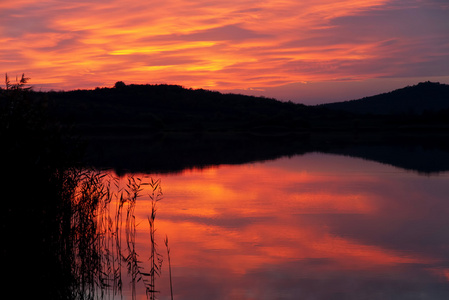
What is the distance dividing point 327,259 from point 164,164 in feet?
61.8

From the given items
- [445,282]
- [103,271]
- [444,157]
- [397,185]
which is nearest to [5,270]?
[103,271]

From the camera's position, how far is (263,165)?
28.5 m

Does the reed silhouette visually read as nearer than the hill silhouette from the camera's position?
Yes

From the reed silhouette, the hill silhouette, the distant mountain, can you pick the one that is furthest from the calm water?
the distant mountain

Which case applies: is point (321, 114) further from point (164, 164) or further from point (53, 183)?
point (53, 183)

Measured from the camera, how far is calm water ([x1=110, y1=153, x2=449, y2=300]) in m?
8.80

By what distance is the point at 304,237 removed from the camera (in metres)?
12.1

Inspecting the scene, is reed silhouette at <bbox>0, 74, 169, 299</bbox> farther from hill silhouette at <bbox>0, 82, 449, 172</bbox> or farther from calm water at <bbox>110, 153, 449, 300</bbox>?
hill silhouette at <bbox>0, 82, 449, 172</bbox>

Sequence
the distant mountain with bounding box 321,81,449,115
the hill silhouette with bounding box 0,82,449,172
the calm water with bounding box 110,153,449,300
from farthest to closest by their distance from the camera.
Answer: the distant mountain with bounding box 321,81,449,115, the hill silhouette with bounding box 0,82,449,172, the calm water with bounding box 110,153,449,300

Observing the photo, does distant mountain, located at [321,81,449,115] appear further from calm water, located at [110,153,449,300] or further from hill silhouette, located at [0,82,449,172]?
calm water, located at [110,153,449,300]

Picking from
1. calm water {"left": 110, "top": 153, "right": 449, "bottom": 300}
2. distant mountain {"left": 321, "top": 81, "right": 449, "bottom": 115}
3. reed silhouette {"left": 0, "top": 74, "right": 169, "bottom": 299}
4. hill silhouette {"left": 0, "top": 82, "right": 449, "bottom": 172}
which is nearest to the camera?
reed silhouette {"left": 0, "top": 74, "right": 169, "bottom": 299}

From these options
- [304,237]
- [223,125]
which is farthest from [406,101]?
[304,237]

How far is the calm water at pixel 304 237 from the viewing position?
28.9 ft

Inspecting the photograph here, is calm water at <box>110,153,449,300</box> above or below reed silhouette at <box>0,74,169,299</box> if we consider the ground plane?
below
